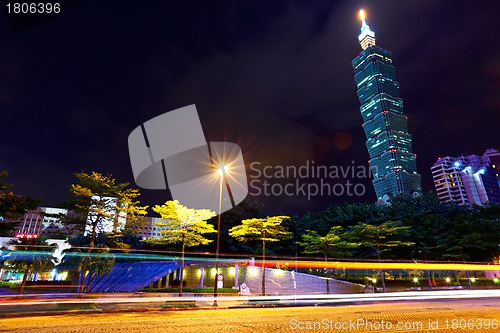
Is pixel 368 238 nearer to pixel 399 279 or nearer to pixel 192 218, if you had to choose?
pixel 399 279

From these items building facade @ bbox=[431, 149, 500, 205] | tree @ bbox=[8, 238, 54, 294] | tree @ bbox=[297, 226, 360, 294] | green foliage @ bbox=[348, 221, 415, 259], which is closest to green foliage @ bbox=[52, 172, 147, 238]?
tree @ bbox=[8, 238, 54, 294]

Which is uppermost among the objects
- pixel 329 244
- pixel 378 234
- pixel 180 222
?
pixel 180 222

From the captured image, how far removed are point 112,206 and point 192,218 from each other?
7066 millimetres

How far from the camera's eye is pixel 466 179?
16938 centimetres

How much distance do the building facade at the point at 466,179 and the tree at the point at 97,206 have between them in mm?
186910

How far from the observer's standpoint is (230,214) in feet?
134

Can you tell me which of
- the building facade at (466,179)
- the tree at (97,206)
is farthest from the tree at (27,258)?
the building facade at (466,179)

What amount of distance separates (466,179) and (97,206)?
21002 cm

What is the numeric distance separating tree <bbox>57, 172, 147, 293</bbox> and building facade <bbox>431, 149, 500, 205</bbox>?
18691cm

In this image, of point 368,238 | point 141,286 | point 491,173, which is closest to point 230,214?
point 141,286

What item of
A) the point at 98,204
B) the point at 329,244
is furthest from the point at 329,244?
the point at 98,204

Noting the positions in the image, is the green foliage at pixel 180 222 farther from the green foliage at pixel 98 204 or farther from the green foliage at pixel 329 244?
the green foliage at pixel 329 244

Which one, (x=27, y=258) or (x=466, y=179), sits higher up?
(x=466, y=179)

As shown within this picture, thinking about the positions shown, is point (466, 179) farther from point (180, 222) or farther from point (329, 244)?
point (180, 222)
